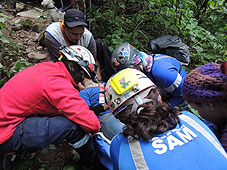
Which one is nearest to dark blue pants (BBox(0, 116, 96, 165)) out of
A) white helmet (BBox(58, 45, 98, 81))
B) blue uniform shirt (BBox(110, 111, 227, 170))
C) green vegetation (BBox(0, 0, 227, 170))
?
white helmet (BBox(58, 45, 98, 81))

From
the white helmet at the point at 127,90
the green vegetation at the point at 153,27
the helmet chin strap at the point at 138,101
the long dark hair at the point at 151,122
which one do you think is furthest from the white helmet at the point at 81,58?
the green vegetation at the point at 153,27

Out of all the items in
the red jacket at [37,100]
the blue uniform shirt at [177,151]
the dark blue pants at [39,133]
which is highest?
the blue uniform shirt at [177,151]

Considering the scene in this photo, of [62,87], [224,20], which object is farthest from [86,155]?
[224,20]

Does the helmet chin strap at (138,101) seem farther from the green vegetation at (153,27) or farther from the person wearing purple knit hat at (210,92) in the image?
the green vegetation at (153,27)

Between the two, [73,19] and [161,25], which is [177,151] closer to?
[73,19]

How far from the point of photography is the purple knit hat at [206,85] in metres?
1.28

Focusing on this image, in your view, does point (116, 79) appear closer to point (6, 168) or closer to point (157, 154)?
point (157, 154)

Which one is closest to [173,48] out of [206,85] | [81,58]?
[81,58]

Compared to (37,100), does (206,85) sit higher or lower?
higher

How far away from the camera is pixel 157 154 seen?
119cm

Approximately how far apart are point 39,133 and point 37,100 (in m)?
0.36

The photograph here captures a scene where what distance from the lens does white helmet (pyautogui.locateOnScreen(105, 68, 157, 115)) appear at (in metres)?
1.73

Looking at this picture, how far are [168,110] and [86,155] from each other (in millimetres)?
1379

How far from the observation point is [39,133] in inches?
77.8
